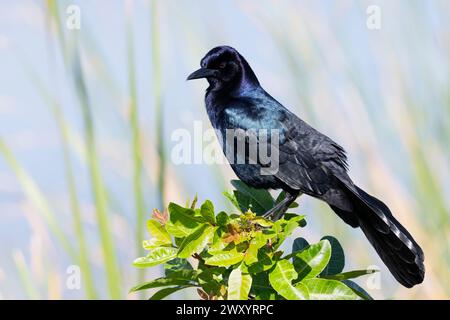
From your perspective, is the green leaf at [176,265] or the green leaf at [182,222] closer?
the green leaf at [182,222]

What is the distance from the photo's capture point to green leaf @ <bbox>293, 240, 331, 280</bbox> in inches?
77.4

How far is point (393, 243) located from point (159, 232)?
0.85 metres

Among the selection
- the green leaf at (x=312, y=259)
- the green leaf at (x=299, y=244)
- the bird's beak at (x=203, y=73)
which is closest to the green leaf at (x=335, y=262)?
the green leaf at (x=299, y=244)

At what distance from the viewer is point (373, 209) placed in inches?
99.0

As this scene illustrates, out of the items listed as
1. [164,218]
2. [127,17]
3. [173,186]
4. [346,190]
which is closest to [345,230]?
[173,186]

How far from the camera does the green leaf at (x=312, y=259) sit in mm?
1967

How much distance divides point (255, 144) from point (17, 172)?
1.01 m

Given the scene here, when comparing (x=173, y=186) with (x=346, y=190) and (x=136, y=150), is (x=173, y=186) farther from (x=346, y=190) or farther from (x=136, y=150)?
(x=346, y=190)

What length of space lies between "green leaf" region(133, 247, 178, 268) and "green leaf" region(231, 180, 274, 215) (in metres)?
0.43

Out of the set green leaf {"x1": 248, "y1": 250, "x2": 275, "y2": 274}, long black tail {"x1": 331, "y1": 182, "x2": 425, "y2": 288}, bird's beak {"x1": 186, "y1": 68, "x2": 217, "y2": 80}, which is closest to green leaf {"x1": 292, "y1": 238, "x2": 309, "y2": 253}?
green leaf {"x1": 248, "y1": 250, "x2": 275, "y2": 274}

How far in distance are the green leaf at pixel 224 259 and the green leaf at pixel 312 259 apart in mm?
157

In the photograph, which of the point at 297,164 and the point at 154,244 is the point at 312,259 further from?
the point at 297,164

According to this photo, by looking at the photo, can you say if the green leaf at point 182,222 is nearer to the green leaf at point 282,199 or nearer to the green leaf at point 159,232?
the green leaf at point 159,232

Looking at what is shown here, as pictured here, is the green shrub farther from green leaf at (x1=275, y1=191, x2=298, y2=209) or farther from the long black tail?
green leaf at (x1=275, y1=191, x2=298, y2=209)
